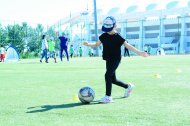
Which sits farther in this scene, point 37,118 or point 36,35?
point 36,35

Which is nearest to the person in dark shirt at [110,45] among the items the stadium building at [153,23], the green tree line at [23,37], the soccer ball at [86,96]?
the soccer ball at [86,96]

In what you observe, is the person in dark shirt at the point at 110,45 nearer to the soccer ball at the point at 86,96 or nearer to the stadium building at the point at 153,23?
the soccer ball at the point at 86,96

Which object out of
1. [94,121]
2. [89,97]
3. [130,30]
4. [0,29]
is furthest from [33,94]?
[130,30]

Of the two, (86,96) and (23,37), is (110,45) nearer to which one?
(86,96)

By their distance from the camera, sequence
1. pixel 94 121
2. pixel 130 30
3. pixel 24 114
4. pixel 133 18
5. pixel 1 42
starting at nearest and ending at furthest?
pixel 94 121
pixel 24 114
pixel 1 42
pixel 130 30
pixel 133 18

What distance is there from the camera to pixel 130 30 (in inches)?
4006

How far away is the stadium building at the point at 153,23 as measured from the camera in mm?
79750

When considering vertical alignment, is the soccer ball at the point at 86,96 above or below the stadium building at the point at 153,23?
below

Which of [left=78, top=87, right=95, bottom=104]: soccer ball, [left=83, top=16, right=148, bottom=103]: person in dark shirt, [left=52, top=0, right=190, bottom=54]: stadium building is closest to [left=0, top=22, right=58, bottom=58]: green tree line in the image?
[left=52, top=0, right=190, bottom=54]: stadium building

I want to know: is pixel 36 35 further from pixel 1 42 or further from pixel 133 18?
pixel 133 18

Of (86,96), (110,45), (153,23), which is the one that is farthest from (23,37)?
(153,23)

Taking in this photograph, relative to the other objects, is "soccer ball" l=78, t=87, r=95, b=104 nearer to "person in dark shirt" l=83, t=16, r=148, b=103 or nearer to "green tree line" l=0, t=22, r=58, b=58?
"person in dark shirt" l=83, t=16, r=148, b=103

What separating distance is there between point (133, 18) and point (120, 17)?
4.24 m

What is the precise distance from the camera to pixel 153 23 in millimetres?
97938
